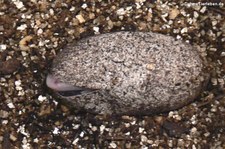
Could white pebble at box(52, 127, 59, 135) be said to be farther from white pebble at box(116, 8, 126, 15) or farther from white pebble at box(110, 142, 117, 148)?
white pebble at box(116, 8, 126, 15)

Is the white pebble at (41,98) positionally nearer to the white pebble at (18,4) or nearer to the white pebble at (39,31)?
the white pebble at (39,31)

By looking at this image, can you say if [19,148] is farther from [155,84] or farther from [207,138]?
[207,138]

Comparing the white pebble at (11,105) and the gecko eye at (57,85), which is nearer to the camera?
the gecko eye at (57,85)

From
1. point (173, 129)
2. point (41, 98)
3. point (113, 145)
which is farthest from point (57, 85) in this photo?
point (173, 129)

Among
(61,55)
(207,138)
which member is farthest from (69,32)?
(207,138)

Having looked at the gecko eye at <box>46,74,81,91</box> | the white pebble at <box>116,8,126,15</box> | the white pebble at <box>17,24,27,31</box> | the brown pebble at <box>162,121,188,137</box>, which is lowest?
the brown pebble at <box>162,121,188,137</box>

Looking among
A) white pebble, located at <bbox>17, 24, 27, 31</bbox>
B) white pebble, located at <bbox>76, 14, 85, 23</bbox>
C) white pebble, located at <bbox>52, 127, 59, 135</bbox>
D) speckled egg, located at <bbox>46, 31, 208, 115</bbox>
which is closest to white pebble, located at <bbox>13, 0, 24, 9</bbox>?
white pebble, located at <bbox>17, 24, 27, 31</bbox>

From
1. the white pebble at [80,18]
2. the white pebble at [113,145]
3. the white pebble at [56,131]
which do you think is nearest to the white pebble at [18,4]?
the white pebble at [80,18]

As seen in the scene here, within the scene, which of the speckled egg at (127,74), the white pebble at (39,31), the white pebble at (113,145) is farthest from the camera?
the white pebble at (39,31)
